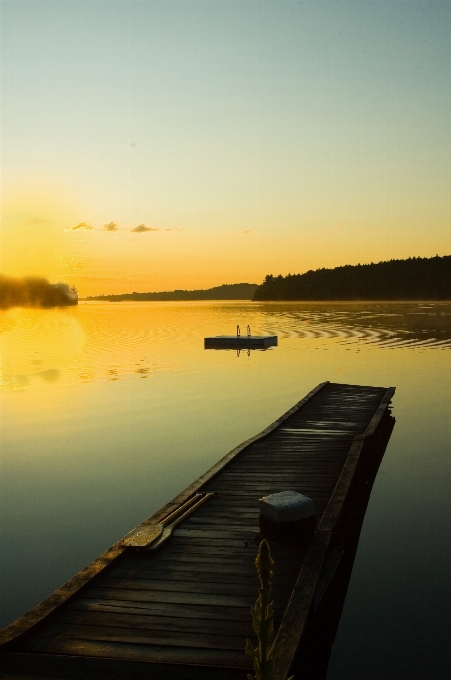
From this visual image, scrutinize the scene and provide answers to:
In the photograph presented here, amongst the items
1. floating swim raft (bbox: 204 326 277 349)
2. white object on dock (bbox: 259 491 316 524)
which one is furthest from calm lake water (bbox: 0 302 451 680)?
floating swim raft (bbox: 204 326 277 349)

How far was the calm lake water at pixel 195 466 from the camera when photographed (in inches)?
365

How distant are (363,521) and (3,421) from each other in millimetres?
15490

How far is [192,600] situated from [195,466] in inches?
422

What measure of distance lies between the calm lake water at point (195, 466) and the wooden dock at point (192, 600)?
90cm

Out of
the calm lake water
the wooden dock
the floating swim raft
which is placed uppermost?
the wooden dock

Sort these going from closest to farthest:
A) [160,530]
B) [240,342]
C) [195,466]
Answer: [160,530] < [195,466] < [240,342]

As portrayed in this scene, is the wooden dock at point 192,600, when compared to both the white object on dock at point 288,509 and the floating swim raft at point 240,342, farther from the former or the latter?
the floating swim raft at point 240,342

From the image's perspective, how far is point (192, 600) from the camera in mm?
7117

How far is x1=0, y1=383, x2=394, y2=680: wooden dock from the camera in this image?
19.5ft

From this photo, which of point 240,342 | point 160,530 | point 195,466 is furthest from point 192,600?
point 240,342

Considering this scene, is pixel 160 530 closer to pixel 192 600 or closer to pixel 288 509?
pixel 288 509

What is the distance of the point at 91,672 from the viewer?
5.82 m

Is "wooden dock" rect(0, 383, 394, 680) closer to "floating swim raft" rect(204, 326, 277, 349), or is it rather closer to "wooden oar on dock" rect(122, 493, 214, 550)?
"wooden oar on dock" rect(122, 493, 214, 550)

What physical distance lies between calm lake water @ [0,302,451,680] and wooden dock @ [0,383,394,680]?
901mm
